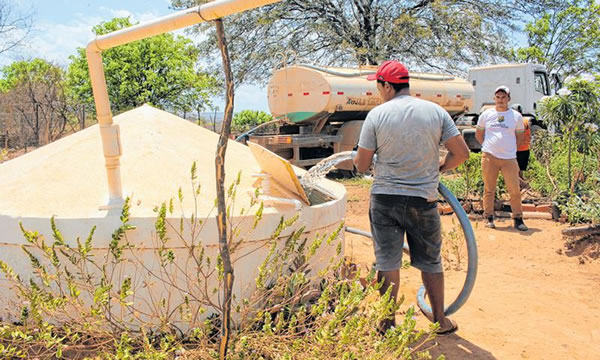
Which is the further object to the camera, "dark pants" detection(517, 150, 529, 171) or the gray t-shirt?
"dark pants" detection(517, 150, 529, 171)

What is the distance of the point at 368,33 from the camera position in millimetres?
18406

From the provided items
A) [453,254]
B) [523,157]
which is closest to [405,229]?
[453,254]

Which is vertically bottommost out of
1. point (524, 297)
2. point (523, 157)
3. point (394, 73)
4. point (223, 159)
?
point (524, 297)

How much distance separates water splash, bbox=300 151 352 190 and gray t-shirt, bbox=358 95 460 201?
0.54 metres

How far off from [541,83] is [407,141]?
44.4ft

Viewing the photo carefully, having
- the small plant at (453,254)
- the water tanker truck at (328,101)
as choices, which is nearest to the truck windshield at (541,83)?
the water tanker truck at (328,101)

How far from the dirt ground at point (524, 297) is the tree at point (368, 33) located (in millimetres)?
12564

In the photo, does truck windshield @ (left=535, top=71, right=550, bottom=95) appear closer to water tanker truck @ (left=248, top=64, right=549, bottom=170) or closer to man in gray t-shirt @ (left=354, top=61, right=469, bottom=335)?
water tanker truck @ (left=248, top=64, right=549, bottom=170)

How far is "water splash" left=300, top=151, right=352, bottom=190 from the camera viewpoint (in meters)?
3.69

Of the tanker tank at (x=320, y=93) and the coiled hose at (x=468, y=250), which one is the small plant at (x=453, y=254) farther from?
the tanker tank at (x=320, y=93)

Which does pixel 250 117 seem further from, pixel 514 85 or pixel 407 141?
pixel 407 141

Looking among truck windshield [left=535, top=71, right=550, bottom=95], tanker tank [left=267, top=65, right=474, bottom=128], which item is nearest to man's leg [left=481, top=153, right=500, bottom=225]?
tanker tank [left=267, top=65, right=474, bottom=128]

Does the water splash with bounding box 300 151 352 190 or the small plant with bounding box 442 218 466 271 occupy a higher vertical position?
the water splash with bounding box 300 151 352 190

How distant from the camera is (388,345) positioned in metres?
2.20
